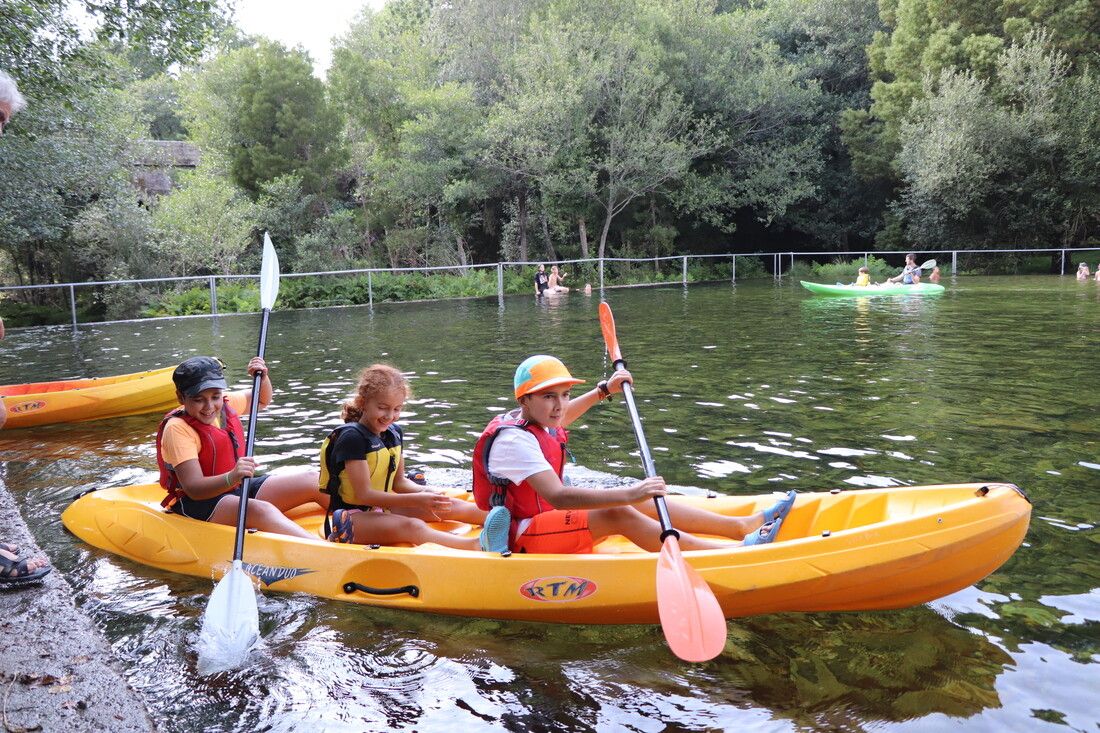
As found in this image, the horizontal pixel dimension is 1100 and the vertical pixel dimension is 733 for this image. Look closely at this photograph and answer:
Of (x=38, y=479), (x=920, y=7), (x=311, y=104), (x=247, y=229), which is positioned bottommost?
(x=38, y=479)

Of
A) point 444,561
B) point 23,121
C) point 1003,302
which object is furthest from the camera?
point 1003,302

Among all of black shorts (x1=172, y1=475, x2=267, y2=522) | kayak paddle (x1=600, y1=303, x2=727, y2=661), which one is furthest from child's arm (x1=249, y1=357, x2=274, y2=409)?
kayak paddle (x1=600, y1=303, x2=727, y2=661)

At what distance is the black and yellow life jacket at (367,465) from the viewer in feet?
13.6

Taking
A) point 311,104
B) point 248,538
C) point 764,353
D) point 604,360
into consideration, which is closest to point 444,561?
point 248,538

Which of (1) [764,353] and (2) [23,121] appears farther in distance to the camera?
(2) [23,121]

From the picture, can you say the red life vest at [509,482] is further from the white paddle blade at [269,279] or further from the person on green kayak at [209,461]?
the white paddle blade at [269,279]

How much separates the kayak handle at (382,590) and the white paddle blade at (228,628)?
0.42 meters

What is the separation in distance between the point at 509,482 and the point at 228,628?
130cm

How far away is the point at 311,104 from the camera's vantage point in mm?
25047

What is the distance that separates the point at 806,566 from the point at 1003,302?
1528 cm

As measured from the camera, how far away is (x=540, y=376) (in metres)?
3.64

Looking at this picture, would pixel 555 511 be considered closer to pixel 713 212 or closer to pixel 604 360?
pixel 604 360

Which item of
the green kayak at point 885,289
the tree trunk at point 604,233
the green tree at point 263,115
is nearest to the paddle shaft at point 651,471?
the green kayak at point 885,289

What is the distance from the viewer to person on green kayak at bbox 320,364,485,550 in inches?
161
